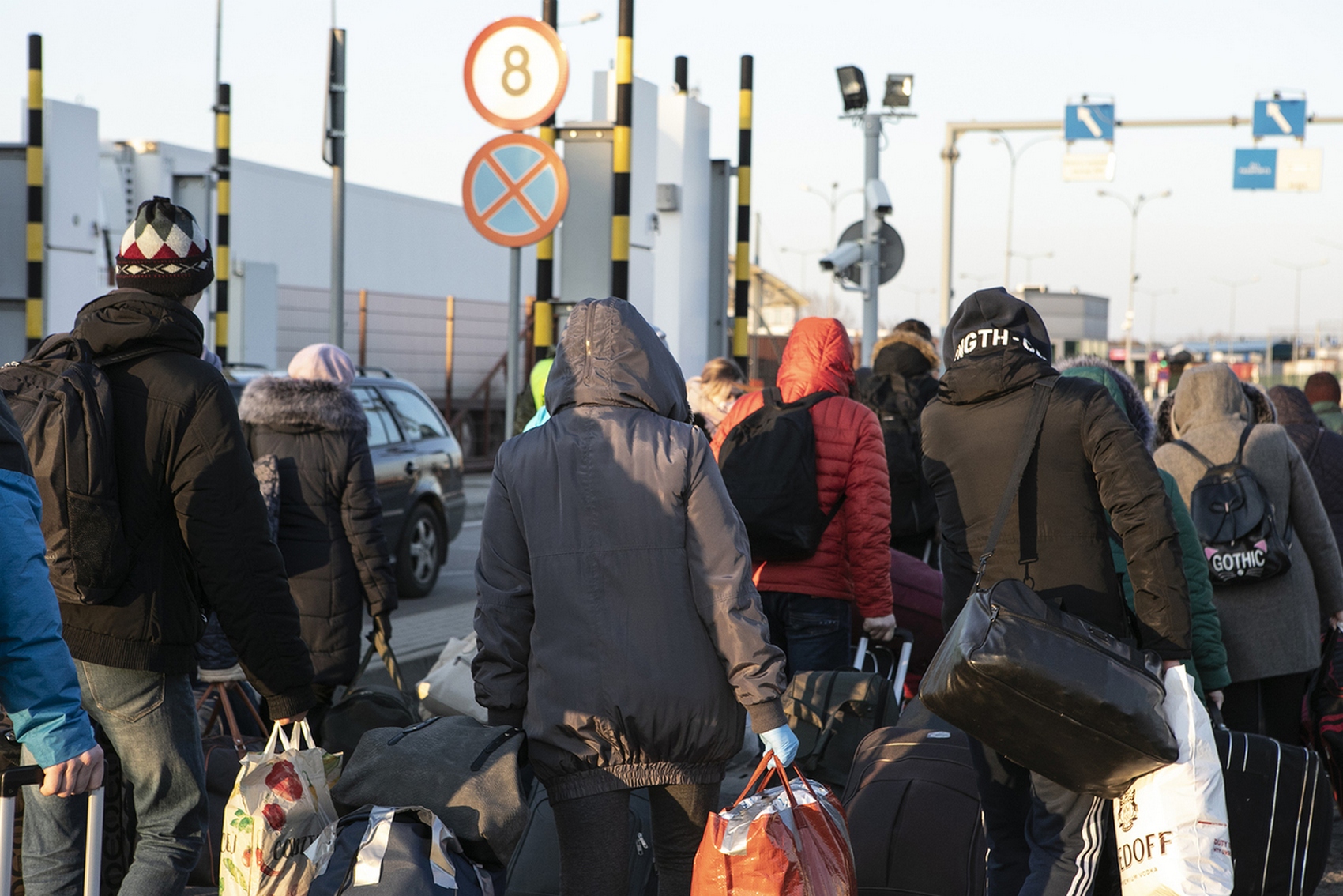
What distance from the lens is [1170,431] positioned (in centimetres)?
567

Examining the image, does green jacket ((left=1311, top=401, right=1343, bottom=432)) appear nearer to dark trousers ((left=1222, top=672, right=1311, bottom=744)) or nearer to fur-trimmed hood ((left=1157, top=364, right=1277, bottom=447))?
fur-trimmed hood ((left=1157, top=364, right=1277, bottom=447))

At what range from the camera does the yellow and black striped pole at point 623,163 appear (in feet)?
26.5

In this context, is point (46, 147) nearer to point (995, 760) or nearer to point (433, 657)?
point (433, 657)

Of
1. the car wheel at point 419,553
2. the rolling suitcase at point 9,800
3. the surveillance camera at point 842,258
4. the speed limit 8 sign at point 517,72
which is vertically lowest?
the car wheel at point 419,553

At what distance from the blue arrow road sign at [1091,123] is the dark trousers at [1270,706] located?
18.5 meters

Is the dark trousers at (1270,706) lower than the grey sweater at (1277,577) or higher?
lower

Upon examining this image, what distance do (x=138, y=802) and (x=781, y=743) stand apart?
5.24ft

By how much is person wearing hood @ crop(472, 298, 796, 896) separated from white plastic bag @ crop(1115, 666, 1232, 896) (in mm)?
824

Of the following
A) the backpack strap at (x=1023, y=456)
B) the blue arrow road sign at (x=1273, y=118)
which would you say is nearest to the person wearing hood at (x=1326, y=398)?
the backpack strap at (x=1023, y=456)

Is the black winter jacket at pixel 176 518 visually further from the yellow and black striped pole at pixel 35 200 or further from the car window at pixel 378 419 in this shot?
the yellow and black striped pole at pixel 35 200

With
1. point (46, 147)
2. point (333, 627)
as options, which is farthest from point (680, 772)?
point (46, 147)

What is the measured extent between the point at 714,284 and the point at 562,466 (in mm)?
8393

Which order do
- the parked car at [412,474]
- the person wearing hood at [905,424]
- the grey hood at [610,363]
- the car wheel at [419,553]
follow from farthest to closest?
the car wheel at [419,553], the parked car at [412,474], the person wearing hood at [905,424], the grey hood at [610,363]

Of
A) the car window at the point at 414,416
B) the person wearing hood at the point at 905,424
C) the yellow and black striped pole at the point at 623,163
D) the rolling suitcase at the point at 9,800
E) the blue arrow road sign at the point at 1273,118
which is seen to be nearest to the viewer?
the rolling suitcase at the point at 9,800
